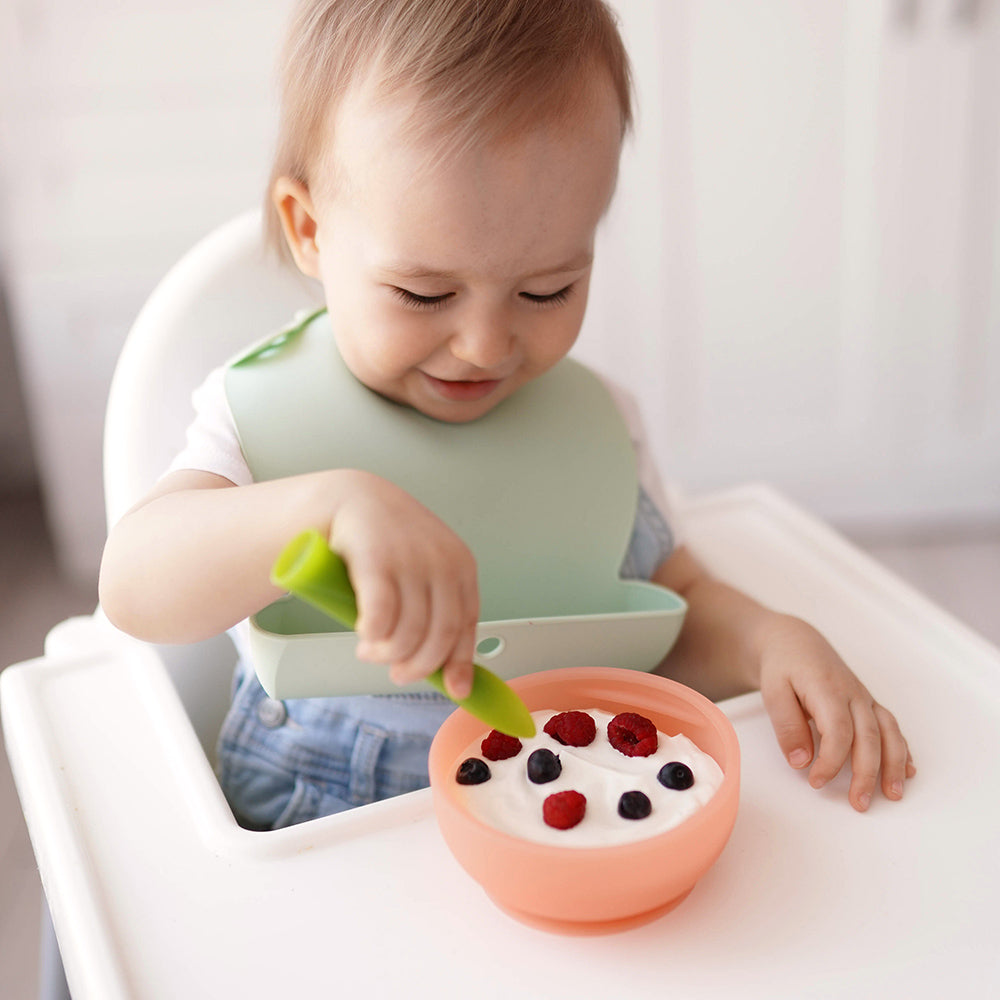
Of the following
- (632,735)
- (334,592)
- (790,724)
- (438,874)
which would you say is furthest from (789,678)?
(334,592)

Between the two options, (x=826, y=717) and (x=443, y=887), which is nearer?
(x=443, y=887)

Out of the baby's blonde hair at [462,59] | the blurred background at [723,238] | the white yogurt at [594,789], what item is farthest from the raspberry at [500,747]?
the blurred background at [723,238]

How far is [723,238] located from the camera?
2.01m

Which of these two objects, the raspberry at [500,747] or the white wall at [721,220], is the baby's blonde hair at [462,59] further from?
the white wall at [721,220]

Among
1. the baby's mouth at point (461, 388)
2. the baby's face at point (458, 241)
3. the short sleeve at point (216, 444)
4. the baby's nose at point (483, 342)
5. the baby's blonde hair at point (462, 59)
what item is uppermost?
the baby's blonde hair at point (462, 59)

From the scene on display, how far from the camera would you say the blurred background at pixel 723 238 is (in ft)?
5.97

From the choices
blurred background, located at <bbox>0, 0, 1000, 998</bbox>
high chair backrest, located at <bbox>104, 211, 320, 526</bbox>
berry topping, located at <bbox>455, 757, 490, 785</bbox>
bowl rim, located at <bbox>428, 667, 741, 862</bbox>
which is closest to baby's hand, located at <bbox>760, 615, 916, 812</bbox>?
bowl rim, located at <bbox>428, 667, 741, 862</bbox>

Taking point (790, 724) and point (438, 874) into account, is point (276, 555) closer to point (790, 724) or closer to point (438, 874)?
point (438, 874)

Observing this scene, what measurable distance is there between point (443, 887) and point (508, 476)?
0.36 meters

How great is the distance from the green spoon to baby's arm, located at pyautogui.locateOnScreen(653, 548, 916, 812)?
0.73 feet

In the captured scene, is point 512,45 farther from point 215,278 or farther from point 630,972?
point 630,972

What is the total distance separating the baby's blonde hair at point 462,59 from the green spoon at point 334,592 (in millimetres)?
297

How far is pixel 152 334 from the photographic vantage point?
36.5 inches

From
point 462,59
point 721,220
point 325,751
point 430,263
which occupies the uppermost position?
point 462,59
